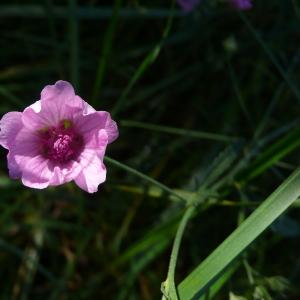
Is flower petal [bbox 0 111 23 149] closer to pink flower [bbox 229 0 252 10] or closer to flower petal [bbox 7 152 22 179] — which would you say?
flower petal [bbox 7 152 22 179]

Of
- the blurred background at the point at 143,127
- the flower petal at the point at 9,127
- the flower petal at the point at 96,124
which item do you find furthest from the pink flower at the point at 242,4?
the flower petal at the point at 9,127

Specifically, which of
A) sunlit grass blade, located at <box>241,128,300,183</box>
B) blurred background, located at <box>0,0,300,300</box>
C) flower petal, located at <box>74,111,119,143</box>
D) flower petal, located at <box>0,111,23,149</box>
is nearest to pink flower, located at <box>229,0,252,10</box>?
blurred background, located at <box>0,0,300,300</box>

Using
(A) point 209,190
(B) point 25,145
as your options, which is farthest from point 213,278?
(B) point 25,145

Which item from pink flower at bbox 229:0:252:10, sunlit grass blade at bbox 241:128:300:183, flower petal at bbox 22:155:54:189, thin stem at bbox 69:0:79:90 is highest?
thin stem at bbox 69:0:79:90

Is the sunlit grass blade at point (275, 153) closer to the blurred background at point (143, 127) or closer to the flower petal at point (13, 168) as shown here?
the blurred background at point (143, 127)

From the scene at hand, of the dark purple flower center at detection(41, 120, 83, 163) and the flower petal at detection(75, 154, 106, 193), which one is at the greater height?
the dark purple flower center at detection(41, 120, 83, 163)
